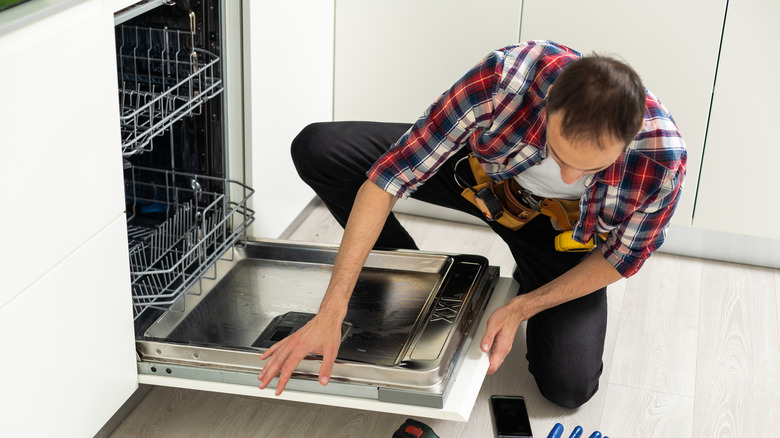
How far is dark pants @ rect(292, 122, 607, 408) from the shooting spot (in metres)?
1.62

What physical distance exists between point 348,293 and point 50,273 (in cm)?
47

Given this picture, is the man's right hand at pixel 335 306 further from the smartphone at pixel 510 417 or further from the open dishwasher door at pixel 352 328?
the smartphone at pixel 510 417

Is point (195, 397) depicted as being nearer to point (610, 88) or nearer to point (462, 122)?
point (462, 122)

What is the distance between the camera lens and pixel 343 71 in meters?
2.30

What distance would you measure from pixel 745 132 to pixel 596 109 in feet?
3.62

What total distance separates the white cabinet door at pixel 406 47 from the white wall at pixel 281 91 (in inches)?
1.9

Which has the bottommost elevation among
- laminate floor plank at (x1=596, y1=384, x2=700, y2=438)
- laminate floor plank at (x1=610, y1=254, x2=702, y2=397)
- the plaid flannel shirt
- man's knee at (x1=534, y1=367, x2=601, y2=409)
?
laminate floor plank at (x1=596, y1=384, x2=700, y2=438)

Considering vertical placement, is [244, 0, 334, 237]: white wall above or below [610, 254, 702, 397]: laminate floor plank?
Answer: above

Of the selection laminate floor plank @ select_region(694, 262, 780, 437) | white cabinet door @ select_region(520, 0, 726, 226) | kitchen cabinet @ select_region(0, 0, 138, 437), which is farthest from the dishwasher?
white cabinet door @ select_region(520, 0, 726, 226)

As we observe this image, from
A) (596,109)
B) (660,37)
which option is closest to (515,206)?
→ (596,109)

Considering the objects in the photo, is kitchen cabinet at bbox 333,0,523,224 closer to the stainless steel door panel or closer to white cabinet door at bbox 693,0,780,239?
white cabinet door at bbox 693,0,780,239

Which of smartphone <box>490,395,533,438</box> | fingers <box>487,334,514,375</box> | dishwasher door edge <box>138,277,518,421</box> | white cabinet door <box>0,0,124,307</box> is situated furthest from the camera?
smartphone <box>490,395,533,438</box>

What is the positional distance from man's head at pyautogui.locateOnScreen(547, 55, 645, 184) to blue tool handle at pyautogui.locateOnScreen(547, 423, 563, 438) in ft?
1.86

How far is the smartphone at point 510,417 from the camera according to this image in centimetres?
155
